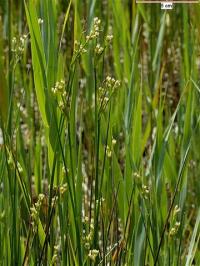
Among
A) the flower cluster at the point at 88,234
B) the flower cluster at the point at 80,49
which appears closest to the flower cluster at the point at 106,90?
the flower cluster at the point at 80,49

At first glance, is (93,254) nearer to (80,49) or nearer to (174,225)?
(174,225)

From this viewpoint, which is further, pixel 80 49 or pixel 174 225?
pixel 174 225

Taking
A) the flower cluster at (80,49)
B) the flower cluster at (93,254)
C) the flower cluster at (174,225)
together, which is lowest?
the flower cluster at (93,254)

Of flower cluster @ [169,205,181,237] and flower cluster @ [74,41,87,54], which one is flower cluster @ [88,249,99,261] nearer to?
flower cluster @ [169,205,181,237]

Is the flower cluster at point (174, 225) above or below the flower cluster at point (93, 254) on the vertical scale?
above

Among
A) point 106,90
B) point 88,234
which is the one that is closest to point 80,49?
point 106,90

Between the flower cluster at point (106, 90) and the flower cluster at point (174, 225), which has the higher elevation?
the flower cluster at point (106, 90)

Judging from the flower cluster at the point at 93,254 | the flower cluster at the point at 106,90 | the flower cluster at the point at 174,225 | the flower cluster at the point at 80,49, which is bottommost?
the flower cluster at the point at 93,254

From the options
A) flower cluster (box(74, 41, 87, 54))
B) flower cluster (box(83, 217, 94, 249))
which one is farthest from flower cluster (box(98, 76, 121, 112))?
flower cluster (box(83, 217, 94, 249))

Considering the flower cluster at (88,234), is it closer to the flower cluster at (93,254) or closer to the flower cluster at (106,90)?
the flower cluster at (93,254)

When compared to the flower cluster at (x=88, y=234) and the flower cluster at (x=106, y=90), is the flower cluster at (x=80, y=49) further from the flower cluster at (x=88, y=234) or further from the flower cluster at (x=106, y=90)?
the flower cluster at (x=88, y=234)

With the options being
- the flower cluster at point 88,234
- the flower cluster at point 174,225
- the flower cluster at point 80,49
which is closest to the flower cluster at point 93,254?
the flower cluster at point 88,234

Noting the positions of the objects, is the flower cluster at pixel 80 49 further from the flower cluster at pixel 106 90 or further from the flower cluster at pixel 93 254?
the flower cluster at pixel 93 254

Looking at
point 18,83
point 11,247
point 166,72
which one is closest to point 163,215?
point 11,247
